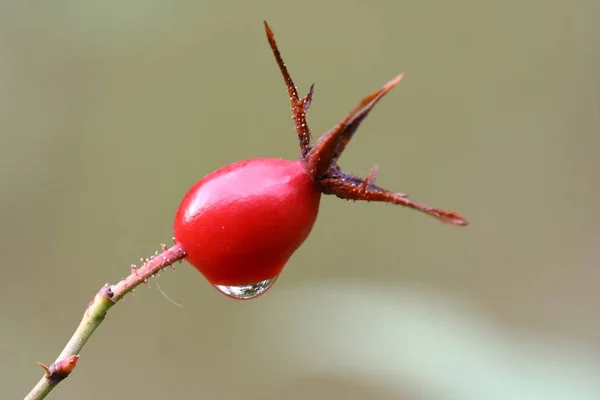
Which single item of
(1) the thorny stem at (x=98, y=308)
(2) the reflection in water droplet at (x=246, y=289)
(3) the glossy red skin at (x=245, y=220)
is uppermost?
(3) the glossy red skin at (x=245, y=220)

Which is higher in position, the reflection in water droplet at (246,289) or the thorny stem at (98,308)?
the reflection in water droplet at (246,289)

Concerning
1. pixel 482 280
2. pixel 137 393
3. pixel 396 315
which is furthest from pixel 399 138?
pixel 137 393

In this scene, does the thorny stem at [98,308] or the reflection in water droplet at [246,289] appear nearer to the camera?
the thorny stem at [98,308]

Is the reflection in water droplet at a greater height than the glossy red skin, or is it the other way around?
the glossy red skin

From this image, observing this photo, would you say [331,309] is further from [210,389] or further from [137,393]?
[137,393]

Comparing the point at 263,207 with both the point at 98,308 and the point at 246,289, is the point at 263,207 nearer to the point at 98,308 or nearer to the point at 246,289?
the point at 246,289

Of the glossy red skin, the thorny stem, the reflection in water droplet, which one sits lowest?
the thorny stem

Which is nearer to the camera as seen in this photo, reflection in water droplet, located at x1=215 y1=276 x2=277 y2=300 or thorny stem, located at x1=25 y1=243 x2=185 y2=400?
thorny stem, located at x1=25 y1=243 x2=185 y2=400
